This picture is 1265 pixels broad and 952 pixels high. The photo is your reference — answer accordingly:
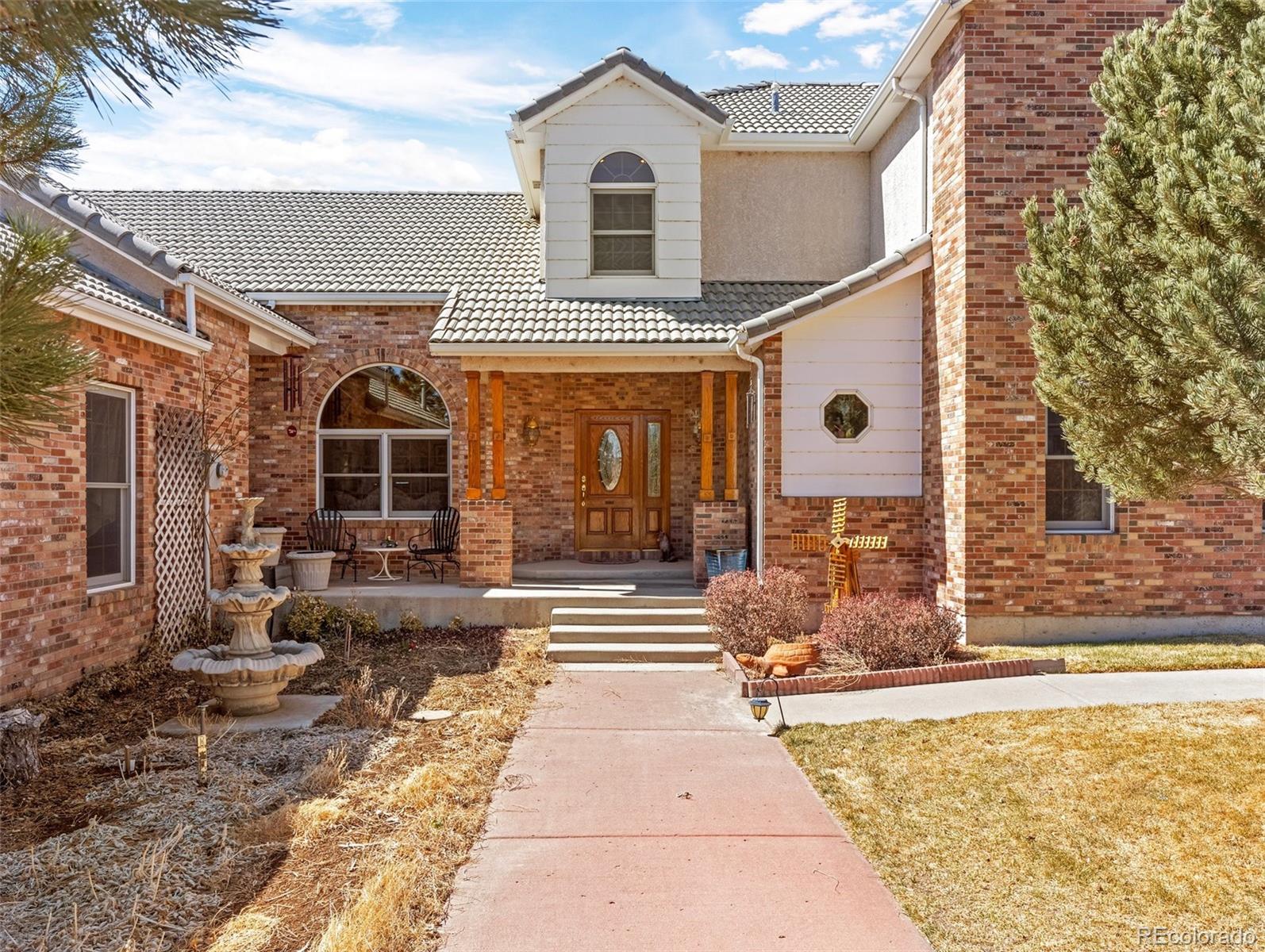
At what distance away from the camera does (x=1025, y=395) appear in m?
9.26

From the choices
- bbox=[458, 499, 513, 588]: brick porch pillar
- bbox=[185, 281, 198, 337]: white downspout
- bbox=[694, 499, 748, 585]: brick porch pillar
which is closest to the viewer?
bbox=[185, 281, 198, 337]: white downspout

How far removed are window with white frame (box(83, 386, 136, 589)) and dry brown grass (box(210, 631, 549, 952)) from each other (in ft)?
12.0

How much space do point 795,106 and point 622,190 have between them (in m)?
3.97

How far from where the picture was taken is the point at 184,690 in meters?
8.31

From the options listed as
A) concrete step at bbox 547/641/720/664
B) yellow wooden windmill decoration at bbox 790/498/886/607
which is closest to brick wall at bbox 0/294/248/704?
concrete step at bbox 547/641/720/664

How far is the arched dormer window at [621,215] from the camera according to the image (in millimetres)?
12742

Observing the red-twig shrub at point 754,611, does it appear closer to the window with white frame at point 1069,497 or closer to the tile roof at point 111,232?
the window with white frame at point 1069,497

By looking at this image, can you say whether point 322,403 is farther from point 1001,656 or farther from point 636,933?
point 636,933

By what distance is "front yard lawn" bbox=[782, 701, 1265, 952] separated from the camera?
3975 mm

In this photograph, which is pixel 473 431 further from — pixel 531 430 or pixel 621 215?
pixel 621 215

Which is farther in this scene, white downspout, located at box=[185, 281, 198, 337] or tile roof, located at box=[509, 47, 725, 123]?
tile roof, located at box=[509, 47, 725, 123]

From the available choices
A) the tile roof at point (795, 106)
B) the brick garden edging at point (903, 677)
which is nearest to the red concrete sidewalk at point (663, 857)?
the brick garden edging at point (903, 677)

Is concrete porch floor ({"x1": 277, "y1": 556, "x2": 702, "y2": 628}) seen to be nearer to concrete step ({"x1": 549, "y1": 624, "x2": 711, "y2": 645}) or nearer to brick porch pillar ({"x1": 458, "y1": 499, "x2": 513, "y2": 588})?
brick porch pillar ({"x1": 458, "y1": 499, "x2": 513, "y2": 588})

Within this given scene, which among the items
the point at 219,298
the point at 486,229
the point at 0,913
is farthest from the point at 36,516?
the point at 486,229
